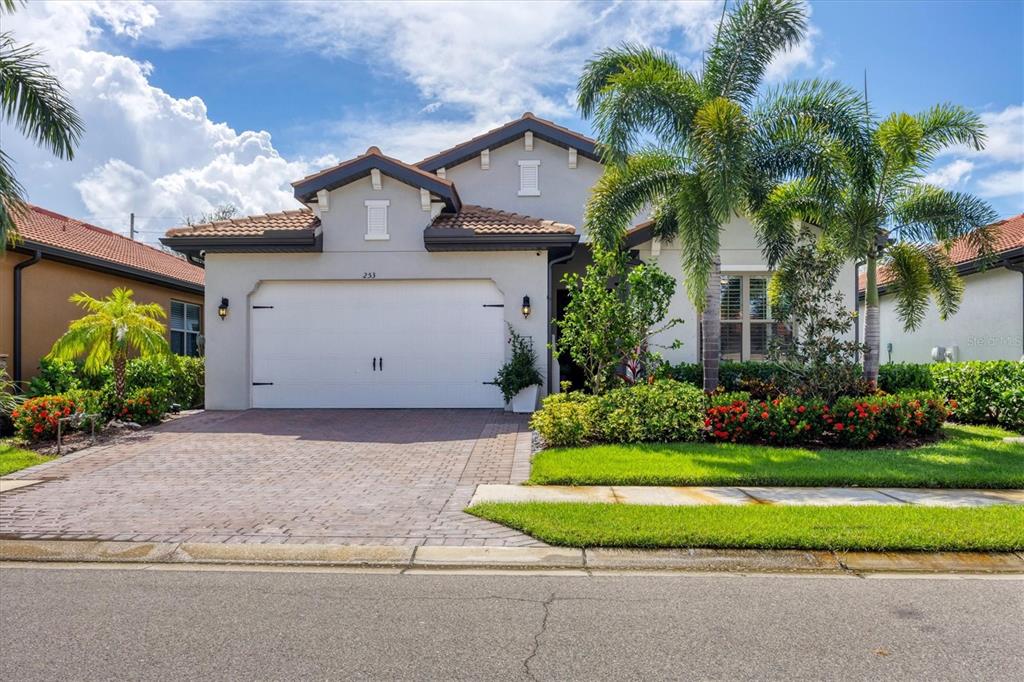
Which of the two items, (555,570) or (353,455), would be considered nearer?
(555,570)

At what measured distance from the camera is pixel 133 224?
4612 cm

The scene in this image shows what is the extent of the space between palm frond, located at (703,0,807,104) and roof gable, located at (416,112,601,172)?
5.90m

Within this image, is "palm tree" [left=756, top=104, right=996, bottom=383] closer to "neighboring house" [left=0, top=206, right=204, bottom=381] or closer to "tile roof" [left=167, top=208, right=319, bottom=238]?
"tile roof" [left=167, top=208, right=319, bottom=238]

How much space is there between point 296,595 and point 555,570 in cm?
202

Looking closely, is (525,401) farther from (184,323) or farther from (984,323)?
(184,323)

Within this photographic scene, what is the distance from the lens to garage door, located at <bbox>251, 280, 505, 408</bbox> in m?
14.4

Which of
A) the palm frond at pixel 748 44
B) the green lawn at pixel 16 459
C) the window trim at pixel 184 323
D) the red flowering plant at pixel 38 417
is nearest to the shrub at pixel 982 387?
the palm frond at pixel 748 44

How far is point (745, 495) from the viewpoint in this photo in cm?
755

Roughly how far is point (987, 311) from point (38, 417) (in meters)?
20.1

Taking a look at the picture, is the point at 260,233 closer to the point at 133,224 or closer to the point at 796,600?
the point at 796,600

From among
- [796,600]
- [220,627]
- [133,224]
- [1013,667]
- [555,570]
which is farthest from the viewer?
[133,224]

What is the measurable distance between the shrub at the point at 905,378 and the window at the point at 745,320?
2.47 meters

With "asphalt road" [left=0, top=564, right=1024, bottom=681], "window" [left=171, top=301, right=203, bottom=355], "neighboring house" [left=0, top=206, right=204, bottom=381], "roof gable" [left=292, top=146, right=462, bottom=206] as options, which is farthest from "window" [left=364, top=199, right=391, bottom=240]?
"asphalt road" [left=0, top=564, right=1024, bottom=681]

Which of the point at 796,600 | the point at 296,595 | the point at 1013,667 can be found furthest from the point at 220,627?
the point at 1013,667
